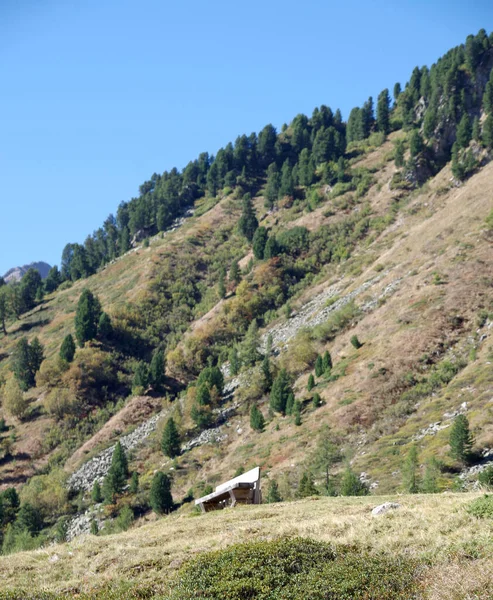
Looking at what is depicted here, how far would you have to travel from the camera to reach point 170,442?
201 feet

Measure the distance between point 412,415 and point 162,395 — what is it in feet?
152

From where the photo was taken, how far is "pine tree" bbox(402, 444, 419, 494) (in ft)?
96.7

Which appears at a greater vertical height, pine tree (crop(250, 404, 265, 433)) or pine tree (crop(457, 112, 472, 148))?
pine tree (crop(457, 112, 472, 148))

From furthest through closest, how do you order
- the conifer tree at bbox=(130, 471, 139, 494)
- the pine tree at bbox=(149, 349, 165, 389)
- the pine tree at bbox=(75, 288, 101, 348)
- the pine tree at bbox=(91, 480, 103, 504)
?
the pine tree at bbox=(75, 288, 101, 348) < the pine tree at bbox=(149, 349, 165, 389) < the pine tree at bbox=(91, 480, 103, 504) < the conifer tree at bbox=(130, 471, 139, 494)

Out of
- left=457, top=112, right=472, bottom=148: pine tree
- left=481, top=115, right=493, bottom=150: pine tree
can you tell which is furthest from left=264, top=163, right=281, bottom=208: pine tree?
left=481, top=115, right=493, bottom=150: pine tree

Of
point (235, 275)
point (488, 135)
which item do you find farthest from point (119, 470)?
point (488, 135)

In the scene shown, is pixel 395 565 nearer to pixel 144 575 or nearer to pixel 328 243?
pixel 144 575

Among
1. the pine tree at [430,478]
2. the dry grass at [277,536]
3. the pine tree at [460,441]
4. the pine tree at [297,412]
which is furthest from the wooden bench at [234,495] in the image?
the pine tree at [297,412]

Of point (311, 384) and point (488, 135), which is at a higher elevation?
point (488, 135)

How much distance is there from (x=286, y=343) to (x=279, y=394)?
16.2m

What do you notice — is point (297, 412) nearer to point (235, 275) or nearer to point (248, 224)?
point (235, 275)

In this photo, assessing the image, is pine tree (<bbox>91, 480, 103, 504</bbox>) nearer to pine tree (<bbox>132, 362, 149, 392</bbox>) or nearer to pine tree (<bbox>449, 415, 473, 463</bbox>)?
Result: pine tree (<bbox>132, 362, 149, 392</bbox>)

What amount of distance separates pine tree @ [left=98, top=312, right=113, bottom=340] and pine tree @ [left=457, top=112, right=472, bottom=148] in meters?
77.5

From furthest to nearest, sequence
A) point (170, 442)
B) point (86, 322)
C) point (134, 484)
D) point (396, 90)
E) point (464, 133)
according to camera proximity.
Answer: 1. point (396, 90)
2. point (464, 133)
3. point (86, 322)
4. point (170, 442)
5. point (134, 484)
